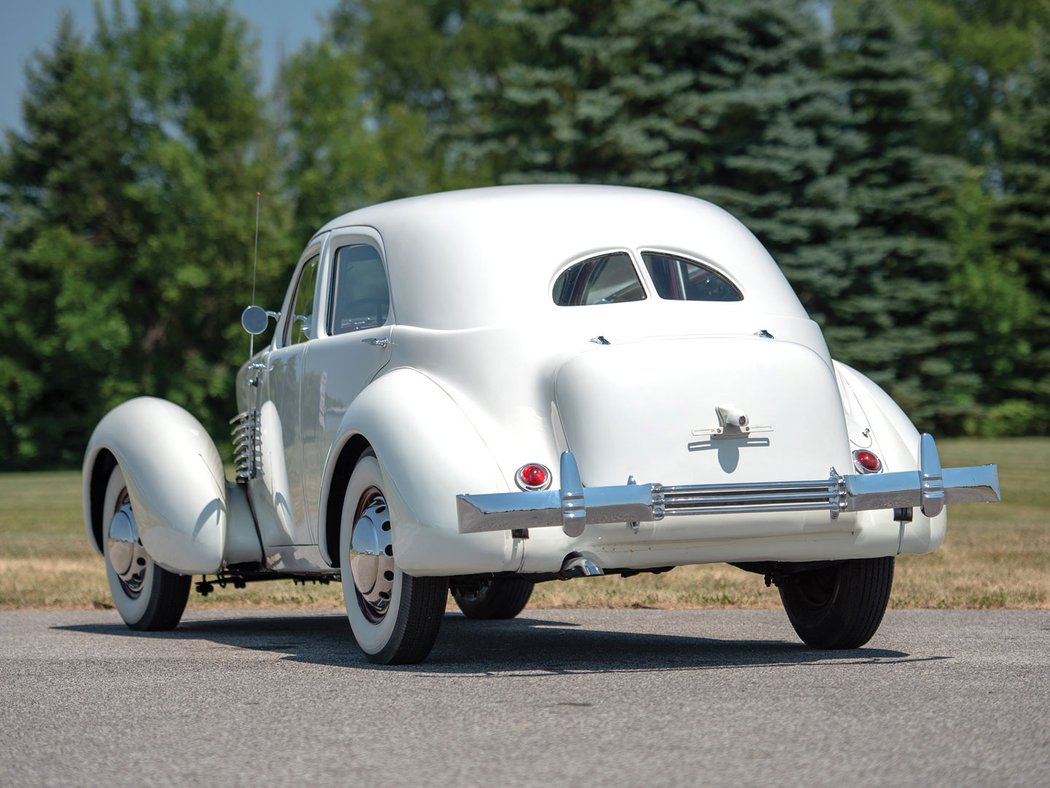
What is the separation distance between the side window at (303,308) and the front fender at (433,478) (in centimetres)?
178

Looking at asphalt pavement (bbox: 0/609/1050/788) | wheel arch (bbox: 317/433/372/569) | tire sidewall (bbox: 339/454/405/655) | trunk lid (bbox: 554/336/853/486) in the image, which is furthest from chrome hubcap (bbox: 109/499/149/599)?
trunk lid (bbox: 554/336/853/486)

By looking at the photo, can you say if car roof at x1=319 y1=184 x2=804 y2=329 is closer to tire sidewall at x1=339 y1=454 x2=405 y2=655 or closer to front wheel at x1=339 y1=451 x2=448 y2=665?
tire sidewall at x1=339 y1=454 x2=405 y2=655

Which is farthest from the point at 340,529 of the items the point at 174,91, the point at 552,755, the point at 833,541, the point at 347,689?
the point at 174,91

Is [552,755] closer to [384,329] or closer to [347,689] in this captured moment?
[347,689]

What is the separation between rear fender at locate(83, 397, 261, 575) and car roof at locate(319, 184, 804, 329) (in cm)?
178

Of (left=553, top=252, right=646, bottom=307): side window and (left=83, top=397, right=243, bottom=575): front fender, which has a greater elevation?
(left=553, top=252, right=646, bottom=307): side window

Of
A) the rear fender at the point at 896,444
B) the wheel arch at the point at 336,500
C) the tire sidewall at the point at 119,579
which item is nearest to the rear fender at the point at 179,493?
the tire sidewall at the point at 119,579

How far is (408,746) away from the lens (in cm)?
501

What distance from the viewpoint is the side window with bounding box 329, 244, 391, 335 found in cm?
784

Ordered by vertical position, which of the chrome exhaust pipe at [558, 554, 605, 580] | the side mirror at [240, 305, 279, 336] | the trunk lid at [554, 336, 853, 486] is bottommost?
the chrome exhaust pipe at [558, 554, 605, 580]

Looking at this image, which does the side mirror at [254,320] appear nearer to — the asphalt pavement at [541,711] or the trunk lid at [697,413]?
the asphalt pavement at [541,711]

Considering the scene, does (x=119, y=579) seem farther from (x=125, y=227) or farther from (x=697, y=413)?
(x=125, y=227)

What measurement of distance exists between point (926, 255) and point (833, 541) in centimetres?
4114

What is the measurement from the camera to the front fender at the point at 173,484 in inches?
339
